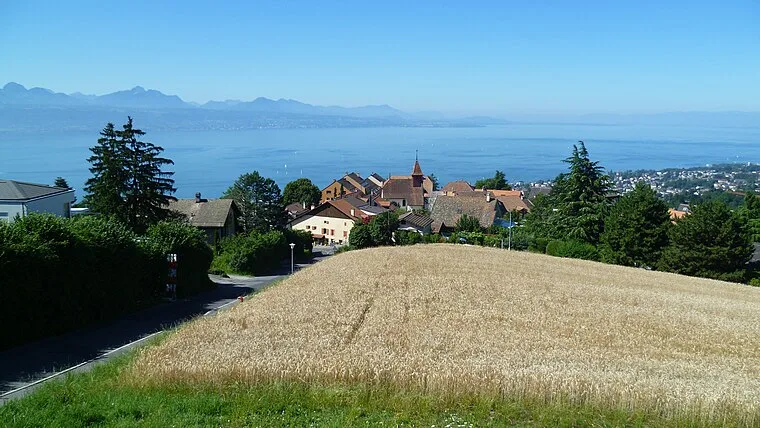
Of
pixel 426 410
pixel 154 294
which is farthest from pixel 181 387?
pixel 154 294

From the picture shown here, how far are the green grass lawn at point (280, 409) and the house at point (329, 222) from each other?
60764 millimetres

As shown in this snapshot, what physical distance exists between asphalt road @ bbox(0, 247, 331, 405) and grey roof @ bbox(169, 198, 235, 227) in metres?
25.5

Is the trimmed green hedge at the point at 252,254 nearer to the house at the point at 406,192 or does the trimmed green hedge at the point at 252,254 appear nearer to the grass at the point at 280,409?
the grass at the point at 280,409

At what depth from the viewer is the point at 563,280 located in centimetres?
2802

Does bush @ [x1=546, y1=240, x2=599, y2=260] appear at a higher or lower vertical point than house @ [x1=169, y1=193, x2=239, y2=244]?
lower

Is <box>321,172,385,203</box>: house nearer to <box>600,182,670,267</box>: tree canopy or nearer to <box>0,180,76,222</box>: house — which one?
<box>600,182,670,267</box>: tree canopy

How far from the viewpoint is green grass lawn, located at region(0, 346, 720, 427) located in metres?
8.96

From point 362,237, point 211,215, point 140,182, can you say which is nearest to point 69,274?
point 140,182

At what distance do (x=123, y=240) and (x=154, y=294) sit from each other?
3.92 m

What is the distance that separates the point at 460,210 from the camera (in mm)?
71812

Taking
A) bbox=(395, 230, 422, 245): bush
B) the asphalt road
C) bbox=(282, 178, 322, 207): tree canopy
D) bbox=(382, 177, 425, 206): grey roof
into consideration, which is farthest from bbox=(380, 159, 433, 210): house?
the asphalt road

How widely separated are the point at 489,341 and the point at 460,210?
191 feet

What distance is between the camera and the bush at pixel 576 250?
47.8m

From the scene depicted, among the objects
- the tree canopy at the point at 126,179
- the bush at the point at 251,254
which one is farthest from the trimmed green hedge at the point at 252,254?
the tree canopy at the point at 126,179
